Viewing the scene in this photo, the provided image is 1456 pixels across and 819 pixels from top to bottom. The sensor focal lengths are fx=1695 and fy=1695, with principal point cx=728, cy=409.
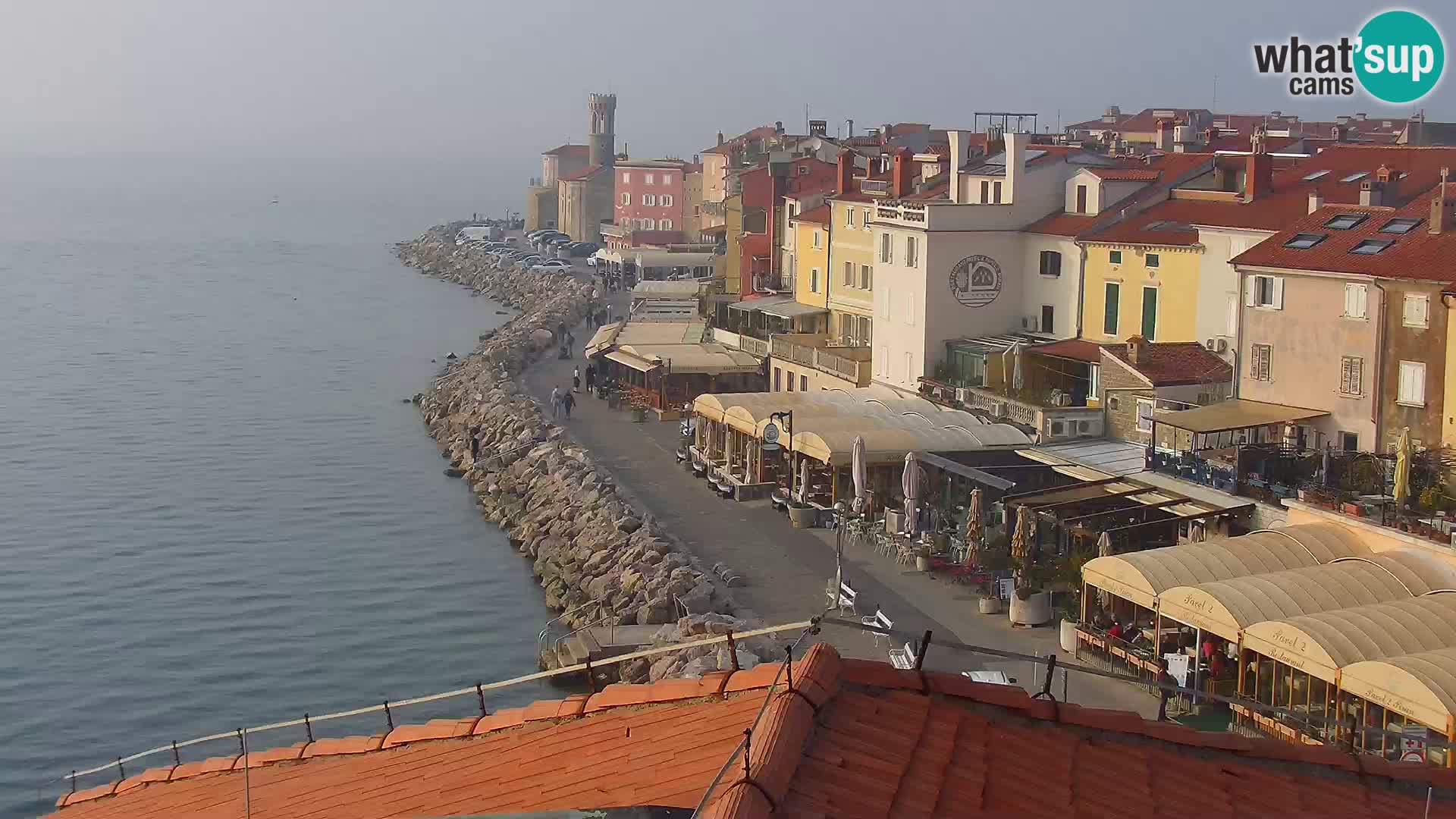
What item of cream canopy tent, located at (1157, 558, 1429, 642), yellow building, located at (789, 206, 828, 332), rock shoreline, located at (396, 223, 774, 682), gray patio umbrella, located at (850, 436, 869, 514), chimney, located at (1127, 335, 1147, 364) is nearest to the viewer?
cream canopy tent, located at (1157, 558, 1429, 642)

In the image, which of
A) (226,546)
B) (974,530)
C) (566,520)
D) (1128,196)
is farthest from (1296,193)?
(226,546)

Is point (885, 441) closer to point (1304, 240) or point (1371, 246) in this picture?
point (1304, 240)

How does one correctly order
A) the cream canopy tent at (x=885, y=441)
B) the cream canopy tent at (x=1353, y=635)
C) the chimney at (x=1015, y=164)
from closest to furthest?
the cream canopy tent at (x=1353, y=635), the cream canopy tent at (x=885, y=441), the chimney at (x=1015, y=164)

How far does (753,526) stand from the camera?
27.3 metres

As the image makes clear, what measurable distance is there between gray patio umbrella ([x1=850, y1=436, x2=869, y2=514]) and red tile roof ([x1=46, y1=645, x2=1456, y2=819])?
17.1 m

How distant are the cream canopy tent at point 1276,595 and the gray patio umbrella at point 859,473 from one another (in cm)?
804

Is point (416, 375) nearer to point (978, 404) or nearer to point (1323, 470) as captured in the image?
point (978, 404)

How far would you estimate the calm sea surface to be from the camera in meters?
22.1

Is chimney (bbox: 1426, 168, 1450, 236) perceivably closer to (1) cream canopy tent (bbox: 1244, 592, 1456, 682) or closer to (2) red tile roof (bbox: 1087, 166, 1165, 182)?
(1) cream canopy tent (bbox: 1244, 592, 1456, 682)

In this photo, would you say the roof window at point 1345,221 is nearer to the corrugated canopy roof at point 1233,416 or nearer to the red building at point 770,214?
the corrugated canopy roof at point 1233,416

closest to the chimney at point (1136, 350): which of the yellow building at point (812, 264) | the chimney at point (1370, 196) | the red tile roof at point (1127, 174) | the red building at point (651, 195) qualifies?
the chimney at point (1370, 196)

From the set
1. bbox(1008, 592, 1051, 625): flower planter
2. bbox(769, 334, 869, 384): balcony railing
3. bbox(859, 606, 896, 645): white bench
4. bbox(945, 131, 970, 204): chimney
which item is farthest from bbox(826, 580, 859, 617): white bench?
bbox(945, 131, 970, 204): chimney

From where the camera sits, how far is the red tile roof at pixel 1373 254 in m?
21.3

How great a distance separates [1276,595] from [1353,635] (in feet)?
4.51
